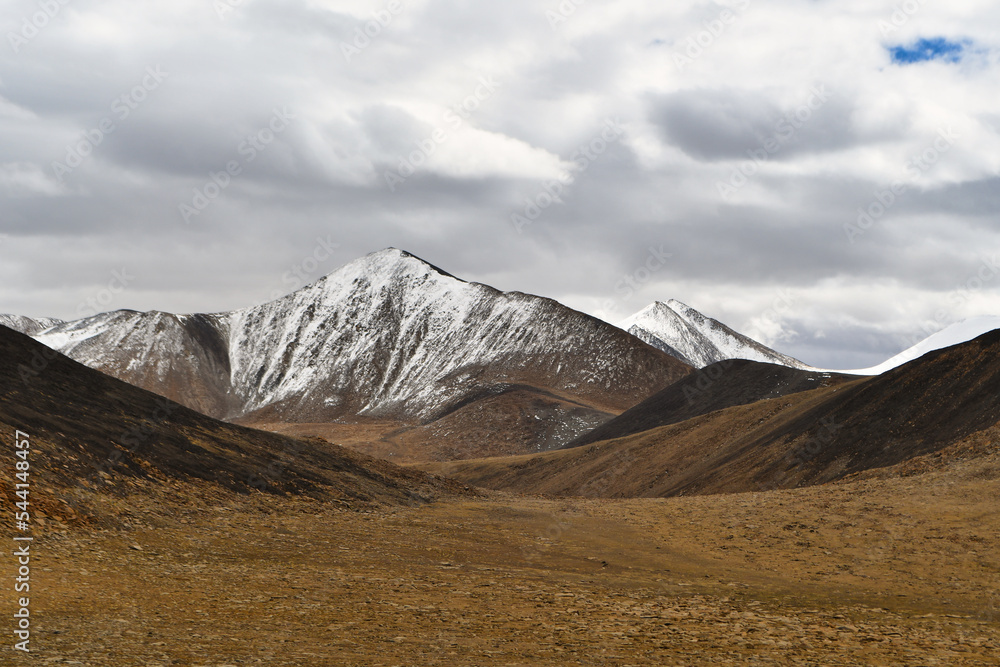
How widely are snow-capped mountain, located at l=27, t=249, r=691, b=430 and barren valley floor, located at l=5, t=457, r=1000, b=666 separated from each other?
319 ft

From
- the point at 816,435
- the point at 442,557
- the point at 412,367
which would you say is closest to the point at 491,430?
the point at 412,367

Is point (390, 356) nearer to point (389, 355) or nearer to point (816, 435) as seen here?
point (389, 355)

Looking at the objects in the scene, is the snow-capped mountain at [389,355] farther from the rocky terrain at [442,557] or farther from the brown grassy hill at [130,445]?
the rocky terrain at [442,557]

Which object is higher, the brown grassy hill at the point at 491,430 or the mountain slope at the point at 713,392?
the mountain slope at the point at 713,392

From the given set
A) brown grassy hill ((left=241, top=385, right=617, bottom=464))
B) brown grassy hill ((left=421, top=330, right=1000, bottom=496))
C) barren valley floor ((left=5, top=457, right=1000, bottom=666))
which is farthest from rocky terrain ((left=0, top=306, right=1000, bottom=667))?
brown grassy hill ((left=241, top=385, right=617, bottom=464))

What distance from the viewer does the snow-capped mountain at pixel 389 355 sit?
144 m

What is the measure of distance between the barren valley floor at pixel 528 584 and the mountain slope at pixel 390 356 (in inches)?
3639

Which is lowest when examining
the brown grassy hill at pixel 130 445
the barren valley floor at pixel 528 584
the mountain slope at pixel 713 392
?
the barren valley floor at pixel 528 584

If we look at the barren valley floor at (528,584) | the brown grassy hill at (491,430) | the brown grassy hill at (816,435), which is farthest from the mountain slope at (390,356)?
the barren valley floor at (528,584)

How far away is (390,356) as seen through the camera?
174 m

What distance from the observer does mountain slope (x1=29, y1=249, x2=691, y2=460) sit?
143 metres

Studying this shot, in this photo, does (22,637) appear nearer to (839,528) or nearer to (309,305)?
(839,528)

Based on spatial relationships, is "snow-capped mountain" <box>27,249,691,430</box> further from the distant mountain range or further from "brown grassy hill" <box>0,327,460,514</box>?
"brown grassy hill" <box>0,327,460,514</box>

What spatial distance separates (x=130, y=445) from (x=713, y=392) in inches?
2740
